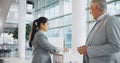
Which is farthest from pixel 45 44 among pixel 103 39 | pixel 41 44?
pixel 103 39

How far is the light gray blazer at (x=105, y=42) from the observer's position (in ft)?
4.79

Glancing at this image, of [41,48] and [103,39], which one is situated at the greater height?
[103,39]

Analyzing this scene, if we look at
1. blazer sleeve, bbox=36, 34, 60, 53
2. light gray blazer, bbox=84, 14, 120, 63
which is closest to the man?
light gray blazer, bbox=84, 14, 120, 63

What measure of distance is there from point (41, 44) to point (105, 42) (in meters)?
1.37

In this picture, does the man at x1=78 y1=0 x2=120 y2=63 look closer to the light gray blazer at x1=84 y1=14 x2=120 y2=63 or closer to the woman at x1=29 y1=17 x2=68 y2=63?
the light gray blazer at x1=84 y1=14 x2=120 y2=63

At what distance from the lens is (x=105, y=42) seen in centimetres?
154

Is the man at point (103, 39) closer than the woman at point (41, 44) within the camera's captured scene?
Yes

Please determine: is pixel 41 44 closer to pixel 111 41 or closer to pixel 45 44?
pixel 45 44

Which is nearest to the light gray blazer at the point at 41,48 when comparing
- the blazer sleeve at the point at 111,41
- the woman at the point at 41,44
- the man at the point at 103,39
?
the woman at the point at 41,44

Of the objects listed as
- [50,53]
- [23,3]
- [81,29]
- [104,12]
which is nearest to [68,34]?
[23,3]

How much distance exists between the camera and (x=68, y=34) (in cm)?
886

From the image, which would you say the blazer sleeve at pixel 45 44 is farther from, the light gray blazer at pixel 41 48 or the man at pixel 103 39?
the man at pixel 103 39

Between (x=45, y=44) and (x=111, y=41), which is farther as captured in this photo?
(x=45, y=44)

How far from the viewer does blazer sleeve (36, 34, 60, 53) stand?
2701 mm
